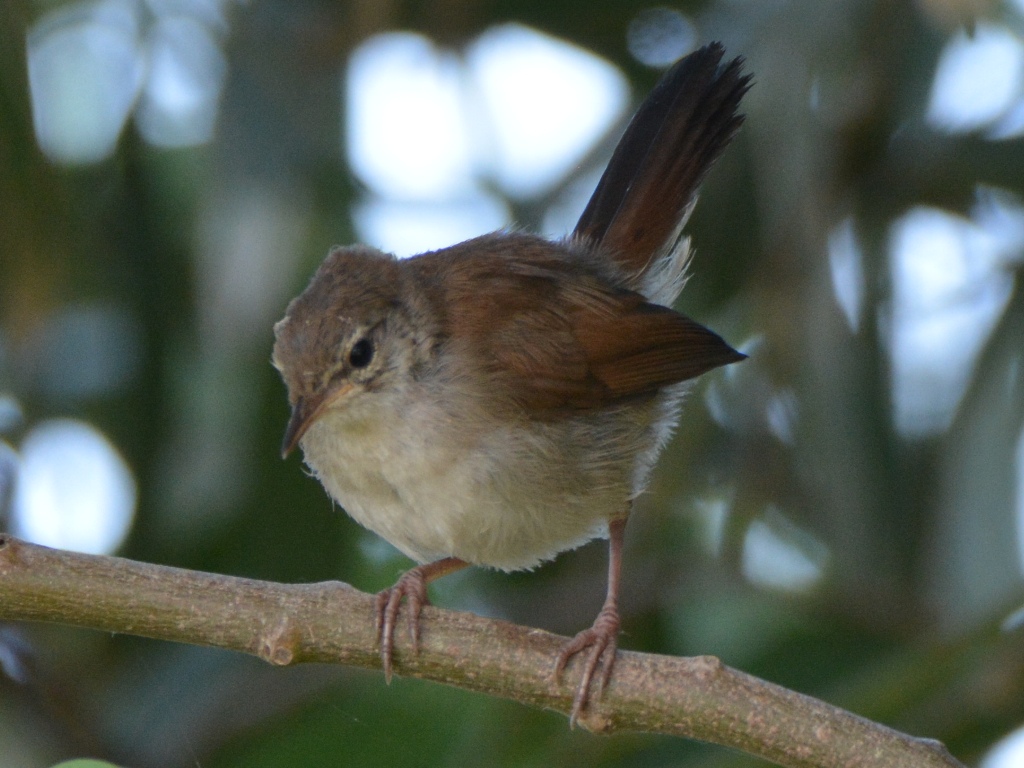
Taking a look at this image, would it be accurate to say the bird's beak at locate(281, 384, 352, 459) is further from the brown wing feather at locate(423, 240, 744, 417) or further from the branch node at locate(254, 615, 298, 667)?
the branch node at locate(254, 615, 298, 667)

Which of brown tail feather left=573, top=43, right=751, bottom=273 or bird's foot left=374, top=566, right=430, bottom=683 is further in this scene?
brown tail feather left=573, top=43, right=751, bottom=273

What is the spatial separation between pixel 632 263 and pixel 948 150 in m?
1.11

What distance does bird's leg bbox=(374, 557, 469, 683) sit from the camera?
2674 millimetres

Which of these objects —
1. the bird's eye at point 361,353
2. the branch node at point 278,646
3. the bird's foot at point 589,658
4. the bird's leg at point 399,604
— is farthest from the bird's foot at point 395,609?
the bird's eye at point 361,353

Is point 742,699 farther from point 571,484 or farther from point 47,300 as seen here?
point 47,300

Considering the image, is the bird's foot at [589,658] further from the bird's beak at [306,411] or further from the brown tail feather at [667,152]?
the brown tail feather at [667,152]

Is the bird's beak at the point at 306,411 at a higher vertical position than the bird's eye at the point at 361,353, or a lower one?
lower

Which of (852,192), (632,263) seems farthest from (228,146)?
(852,192)

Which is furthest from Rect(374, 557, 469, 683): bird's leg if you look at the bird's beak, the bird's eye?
the bird's eye

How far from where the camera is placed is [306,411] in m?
3.22

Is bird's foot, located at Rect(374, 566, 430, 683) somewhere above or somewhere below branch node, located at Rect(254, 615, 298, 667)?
above

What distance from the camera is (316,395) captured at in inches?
128

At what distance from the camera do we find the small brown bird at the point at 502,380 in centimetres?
325

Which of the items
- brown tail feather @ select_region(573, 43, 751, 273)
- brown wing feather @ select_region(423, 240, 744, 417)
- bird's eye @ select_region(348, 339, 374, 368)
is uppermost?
brown tail feather @ select_region(573, 43, 751, 273)
